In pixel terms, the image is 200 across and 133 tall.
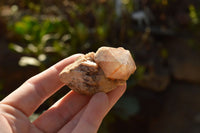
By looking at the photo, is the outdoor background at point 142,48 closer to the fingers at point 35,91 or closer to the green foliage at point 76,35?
the green foliage at point 76,35

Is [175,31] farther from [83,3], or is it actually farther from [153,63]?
[83,3]

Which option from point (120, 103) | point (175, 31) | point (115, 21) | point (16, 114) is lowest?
point (120, 103)

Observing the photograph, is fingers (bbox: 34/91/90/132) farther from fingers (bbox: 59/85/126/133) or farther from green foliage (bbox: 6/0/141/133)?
green foliage (bbox: 6/0/141/133)

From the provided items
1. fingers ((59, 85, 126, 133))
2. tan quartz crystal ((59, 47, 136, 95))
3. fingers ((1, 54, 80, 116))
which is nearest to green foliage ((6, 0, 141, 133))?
fingers ((1, 54, 80, 116))

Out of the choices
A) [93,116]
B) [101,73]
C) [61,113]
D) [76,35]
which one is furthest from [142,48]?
[93,116]

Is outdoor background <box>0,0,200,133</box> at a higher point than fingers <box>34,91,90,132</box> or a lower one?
lower

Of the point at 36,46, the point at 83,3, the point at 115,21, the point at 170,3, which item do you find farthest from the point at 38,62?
the point at 170,3

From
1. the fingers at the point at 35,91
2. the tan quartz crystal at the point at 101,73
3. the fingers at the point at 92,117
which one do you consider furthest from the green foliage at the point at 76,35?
the fingers at the point at 92,117
